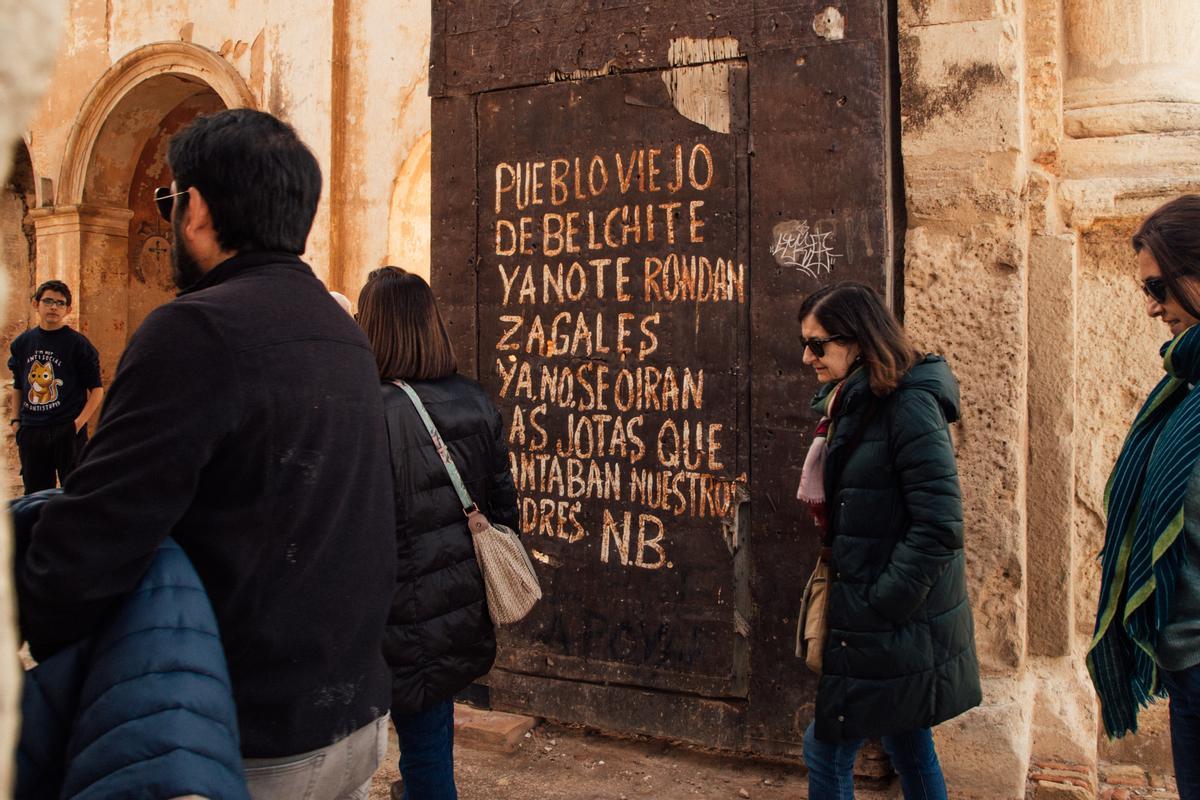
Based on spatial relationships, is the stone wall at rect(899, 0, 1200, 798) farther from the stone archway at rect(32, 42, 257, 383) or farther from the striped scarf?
the stone archway at rect(32, 42, 257, 383)

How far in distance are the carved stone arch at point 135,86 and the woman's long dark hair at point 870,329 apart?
304 inches

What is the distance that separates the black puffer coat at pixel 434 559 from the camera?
8.21 ft

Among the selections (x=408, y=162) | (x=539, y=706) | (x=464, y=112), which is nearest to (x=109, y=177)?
(x=408, y=162)

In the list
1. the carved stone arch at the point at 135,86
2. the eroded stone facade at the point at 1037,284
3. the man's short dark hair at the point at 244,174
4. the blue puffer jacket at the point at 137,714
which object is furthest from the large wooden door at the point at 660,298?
the carved stone arch at the point at 135,86

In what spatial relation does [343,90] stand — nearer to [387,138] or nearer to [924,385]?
[387,138]

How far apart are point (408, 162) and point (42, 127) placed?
184 inches

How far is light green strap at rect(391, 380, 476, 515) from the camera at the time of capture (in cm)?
262

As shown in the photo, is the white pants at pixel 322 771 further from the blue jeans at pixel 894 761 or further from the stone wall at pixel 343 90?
the stone wall at pixel 343 90

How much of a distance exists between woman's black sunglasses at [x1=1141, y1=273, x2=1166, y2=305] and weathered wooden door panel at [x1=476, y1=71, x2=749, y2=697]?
1.61 m

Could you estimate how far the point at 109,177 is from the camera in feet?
33.7

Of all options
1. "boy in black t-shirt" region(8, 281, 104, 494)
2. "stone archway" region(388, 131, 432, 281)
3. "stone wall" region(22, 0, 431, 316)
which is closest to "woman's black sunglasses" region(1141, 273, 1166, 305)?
"boy in black t-shirt" region(8, 281, 104, 494)

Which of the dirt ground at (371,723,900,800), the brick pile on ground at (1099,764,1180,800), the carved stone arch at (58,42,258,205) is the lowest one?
the brick pile on ground at (1099,764,1180,800)

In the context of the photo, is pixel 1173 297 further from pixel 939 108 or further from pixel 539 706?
pixel 539 706

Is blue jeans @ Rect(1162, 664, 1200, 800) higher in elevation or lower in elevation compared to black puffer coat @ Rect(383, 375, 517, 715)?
lower
